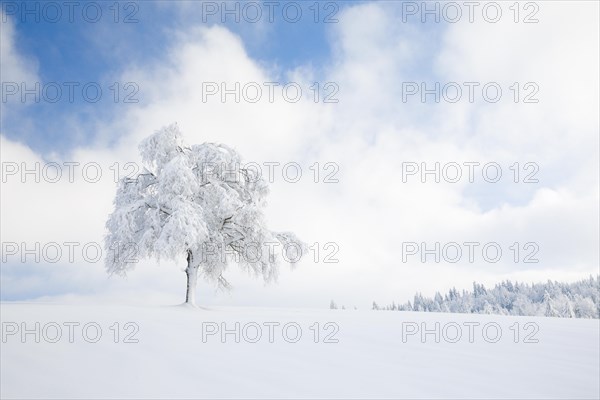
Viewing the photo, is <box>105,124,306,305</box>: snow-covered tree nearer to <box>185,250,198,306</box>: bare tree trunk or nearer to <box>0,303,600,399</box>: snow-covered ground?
<box>185,250,198,306</box>: bare tree trunk

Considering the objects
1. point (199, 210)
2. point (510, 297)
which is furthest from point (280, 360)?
point (510, 297)

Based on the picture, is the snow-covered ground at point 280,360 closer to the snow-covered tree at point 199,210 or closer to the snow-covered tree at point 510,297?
the snow-covered tree at point 199,210

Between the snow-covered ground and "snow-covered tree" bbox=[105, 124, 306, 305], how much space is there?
687 cm

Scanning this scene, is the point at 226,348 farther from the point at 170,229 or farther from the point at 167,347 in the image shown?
the point at 170,229

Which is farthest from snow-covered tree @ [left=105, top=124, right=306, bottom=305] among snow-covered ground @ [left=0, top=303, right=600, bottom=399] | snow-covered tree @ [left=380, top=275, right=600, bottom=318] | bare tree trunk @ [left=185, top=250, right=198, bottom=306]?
snow-covered tree @ [left=380, top=275, right=600, bottom=318]

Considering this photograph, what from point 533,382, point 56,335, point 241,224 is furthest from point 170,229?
point 533,382

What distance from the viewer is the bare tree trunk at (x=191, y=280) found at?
1741 cm

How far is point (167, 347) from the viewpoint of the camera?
7102 millimetres

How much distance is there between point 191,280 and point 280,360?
40.8 ft

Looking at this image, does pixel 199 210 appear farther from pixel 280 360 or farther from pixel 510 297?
pixel 510 297

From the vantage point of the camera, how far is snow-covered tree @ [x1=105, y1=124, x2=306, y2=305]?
1667 cm

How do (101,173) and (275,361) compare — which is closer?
(275,361)

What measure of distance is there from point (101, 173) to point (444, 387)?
1696cm

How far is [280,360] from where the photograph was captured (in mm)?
6523
